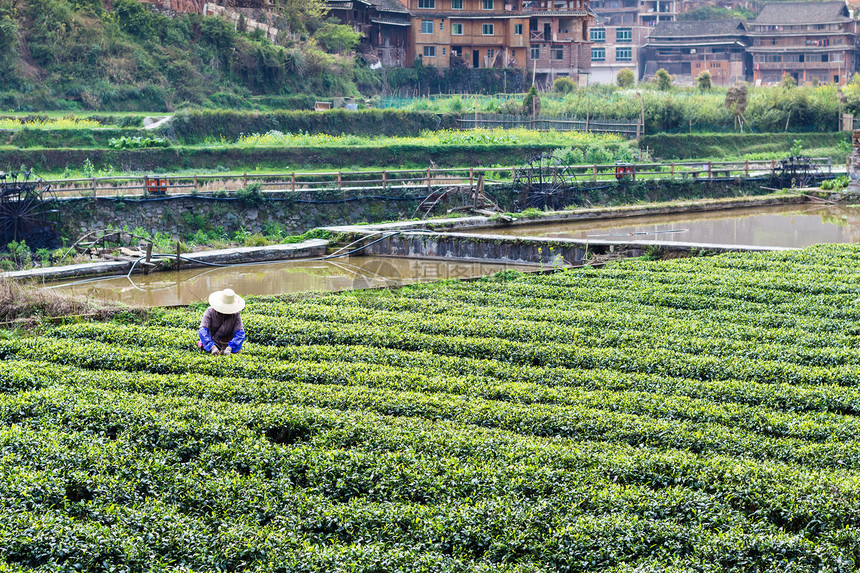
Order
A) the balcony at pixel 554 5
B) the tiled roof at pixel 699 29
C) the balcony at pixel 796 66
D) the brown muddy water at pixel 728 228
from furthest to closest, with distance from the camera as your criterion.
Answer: the tiled roof at pixel 699 29 → the balcony at pixel 796 66 → the balcony at pixel 554 5 → the brown muddy water at pixel 728 228

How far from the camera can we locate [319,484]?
8.44m

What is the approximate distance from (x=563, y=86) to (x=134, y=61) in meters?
28.2

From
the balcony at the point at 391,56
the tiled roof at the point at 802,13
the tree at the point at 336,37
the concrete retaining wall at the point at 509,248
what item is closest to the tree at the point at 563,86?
the balcony at the point at 391,56

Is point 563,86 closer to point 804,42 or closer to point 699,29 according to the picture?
point 699,29

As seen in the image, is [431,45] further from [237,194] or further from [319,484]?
[319,484]

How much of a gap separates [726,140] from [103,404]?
4325cm

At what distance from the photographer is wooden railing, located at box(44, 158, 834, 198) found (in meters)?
28.7

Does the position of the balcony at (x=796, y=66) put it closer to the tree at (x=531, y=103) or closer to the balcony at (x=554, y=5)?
the balcony at (x=554, y=5)

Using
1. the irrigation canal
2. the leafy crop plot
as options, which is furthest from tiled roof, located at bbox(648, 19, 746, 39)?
the leafy crop plot

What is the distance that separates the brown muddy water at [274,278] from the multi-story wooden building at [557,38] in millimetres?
48805

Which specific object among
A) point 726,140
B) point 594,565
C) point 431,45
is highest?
point 431,45

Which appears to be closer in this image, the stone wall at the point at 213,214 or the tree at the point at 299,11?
the stone wall at the point at 213,214

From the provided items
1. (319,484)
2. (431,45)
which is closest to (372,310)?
(319,484)

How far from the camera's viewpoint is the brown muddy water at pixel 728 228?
2514 cm
